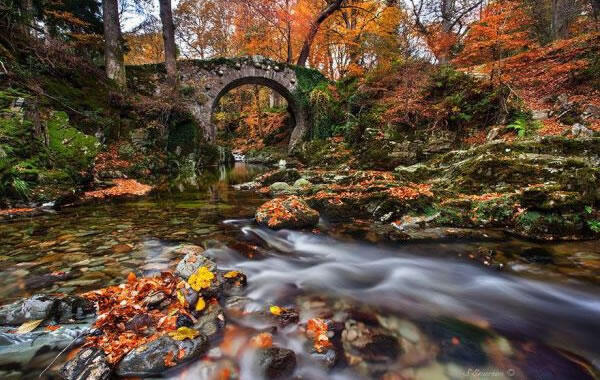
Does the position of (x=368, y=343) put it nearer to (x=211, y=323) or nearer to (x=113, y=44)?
(x=211, y=323)

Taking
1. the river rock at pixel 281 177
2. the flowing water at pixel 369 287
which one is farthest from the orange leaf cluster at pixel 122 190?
the river rock at pixel 281 177

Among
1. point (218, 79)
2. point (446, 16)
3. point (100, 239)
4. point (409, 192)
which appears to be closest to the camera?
point (100, 239)

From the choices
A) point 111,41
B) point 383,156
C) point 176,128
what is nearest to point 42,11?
point 111,41

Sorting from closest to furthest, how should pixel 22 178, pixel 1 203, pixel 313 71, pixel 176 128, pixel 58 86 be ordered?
pixel 1 203 → pixel 22 178 → pixel 58 86 → pixel 176 128 → pixel 313 71

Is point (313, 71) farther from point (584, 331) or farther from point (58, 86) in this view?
point (584, 331)

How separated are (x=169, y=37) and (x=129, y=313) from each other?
13.8 m

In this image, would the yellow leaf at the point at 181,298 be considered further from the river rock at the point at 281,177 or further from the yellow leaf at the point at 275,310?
the river rock at the point at 281,177

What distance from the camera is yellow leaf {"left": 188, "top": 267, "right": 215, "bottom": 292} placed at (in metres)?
2.53

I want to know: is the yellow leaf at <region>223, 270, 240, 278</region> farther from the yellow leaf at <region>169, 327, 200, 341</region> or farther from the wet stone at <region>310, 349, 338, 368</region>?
the wet stone at <region>310, 349, 338, 368</region>

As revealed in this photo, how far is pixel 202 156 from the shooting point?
1480cm

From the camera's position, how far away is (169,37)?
12992mm

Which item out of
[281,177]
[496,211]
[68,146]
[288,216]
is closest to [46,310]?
[288,216]

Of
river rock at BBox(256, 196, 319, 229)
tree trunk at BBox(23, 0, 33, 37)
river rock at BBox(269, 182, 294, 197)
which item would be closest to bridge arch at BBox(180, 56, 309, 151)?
tree trunk at BBox(23, 0, 33, 37)

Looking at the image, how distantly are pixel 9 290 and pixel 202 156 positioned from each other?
12579 millimetres
